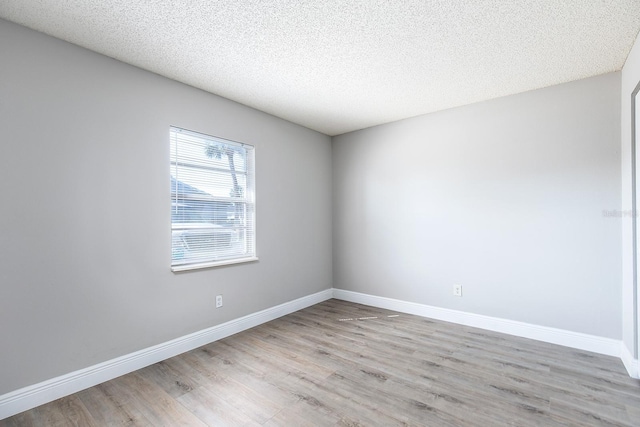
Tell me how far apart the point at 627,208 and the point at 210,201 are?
3.72 meters

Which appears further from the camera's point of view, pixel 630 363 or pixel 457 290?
pixel 457 290

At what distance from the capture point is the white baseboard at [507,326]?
2648 mm

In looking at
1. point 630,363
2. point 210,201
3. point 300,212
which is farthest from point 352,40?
point 630,363

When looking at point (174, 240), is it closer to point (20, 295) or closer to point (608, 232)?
point (20, 295)

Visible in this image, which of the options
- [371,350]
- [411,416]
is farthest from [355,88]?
[411,416]

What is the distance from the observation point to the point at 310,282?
421 cm

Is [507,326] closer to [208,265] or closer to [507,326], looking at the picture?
[507,326]

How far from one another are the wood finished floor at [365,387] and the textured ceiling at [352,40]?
2506mm

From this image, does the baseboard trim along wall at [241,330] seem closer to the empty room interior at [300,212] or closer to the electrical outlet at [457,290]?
the empty room interior at [300,212]

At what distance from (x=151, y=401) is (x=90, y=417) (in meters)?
0.33

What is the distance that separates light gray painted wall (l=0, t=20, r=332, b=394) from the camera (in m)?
1.91

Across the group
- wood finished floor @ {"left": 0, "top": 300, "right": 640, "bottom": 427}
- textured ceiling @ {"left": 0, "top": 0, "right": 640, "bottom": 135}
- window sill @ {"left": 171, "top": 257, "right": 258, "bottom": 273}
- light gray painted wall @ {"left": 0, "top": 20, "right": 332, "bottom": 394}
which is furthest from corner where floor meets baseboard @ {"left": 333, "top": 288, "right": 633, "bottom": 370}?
textured ceiling @ {"left": 0, "top": 0, "right": 640, "bottom": 135}

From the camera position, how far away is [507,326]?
3104 millimetres

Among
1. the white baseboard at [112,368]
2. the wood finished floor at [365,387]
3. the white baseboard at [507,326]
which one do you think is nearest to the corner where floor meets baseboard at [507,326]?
the white baseboard at [507,326]
